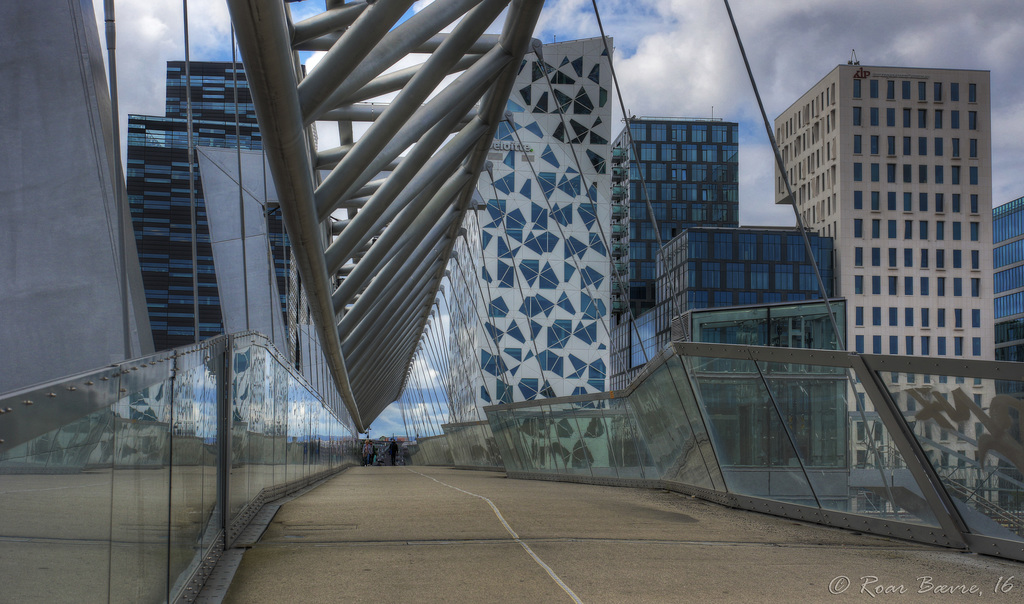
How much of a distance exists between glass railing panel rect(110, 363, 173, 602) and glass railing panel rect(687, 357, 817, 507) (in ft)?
24.3

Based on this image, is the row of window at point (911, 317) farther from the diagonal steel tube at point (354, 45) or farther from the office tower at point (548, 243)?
the diagonal steel tube at point (354, 45)

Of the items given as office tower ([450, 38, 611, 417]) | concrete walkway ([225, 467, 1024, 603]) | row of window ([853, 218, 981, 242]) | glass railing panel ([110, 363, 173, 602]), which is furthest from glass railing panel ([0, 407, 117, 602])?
row of window ([853, 218, 981, 242])

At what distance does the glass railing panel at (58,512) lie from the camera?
269cm

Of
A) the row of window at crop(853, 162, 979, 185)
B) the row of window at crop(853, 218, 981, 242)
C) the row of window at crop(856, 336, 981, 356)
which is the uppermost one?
the row of window at crop(853, 162, 979, 185)

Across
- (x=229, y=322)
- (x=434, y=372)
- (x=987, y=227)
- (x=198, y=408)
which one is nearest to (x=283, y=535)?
(x=198, y=408)

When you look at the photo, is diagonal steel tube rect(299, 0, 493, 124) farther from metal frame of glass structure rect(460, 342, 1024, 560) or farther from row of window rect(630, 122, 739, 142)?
row of window rect(630, 122, 739, 142)

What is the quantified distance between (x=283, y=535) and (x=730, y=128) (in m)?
122

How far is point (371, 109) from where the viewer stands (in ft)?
52.3

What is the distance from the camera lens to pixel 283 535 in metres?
8.90

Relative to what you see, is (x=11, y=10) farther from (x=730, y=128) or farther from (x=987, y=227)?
(x=730, y=128)

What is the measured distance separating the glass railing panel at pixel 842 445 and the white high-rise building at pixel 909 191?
91245mm

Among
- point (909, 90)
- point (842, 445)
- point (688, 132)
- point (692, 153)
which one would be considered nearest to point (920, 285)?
point (909, 90)

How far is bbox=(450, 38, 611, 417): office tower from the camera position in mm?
65125

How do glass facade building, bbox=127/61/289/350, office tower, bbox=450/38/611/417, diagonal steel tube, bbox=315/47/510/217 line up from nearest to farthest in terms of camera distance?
diagonal steel tube, bbox=315/47/510/217
glass facade building, bbox=127/61/289/350
office tower, bbox=450/38/611/417
